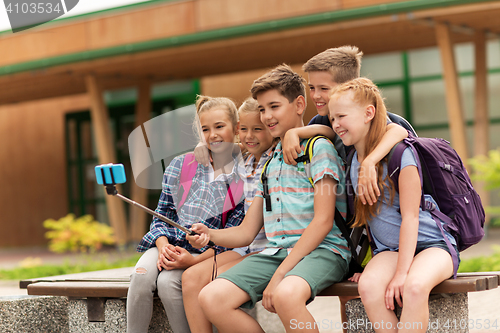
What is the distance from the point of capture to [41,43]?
11297 millimetres

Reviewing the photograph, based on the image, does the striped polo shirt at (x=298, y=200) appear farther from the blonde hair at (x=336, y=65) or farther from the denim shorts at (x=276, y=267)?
the blonde hair at (x=336, y=65)

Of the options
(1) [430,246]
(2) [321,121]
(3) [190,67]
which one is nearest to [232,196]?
(2) [321,121]

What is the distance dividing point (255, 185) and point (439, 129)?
30.8 feet

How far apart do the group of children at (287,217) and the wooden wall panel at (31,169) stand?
13.2 m

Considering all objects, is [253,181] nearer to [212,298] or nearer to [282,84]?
[282,84]

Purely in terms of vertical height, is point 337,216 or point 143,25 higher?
point 143,25

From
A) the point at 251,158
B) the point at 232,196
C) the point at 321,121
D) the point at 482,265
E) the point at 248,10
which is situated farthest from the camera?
the point at 248,10

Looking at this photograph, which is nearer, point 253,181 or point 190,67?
point 253,181

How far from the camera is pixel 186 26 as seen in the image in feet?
32.4

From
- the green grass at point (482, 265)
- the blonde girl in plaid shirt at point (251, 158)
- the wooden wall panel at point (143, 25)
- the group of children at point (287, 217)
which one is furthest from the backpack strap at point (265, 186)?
the wooden wall panel at point (143, 25)

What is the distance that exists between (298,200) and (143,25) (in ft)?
26.9

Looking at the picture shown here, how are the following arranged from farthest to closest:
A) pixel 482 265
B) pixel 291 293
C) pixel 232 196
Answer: pixel 482 265 → pixel 232 196 → pixel 291 293

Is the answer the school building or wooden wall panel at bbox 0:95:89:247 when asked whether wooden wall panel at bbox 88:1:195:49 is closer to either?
the school building

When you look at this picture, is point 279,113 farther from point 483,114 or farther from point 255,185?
point 483,114
